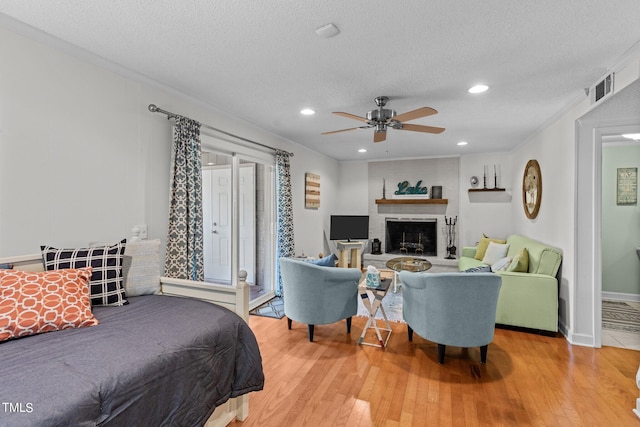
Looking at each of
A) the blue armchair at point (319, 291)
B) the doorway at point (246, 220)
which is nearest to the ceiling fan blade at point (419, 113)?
the blue armchair at point (319, 291)

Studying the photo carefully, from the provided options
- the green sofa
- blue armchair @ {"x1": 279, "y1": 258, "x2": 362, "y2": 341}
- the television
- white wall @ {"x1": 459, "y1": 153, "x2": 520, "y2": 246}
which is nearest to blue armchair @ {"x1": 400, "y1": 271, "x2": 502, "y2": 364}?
blue armchair @ {"x1": 279, "y1": 258, "x2": 362, "y2": 341}

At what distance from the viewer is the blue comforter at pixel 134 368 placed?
41.0 inches

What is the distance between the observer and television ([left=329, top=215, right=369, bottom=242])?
6.18 m

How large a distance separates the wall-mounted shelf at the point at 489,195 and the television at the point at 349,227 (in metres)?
2.13

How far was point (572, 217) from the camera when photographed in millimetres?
3062

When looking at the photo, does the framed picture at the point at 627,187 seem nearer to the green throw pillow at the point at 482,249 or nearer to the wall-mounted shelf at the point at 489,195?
the wall-mounted shelf at the point at 489,195

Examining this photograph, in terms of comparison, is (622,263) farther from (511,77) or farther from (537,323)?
(511,77)

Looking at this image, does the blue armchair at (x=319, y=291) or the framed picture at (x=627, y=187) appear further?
the framed picture at (x=627, y=187)

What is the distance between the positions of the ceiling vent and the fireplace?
3.87 m

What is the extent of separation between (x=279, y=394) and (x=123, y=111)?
2505mm

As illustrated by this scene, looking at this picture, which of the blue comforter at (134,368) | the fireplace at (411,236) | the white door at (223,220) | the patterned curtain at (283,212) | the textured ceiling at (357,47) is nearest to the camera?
the blue comforter at (134,368)

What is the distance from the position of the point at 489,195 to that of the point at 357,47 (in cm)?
498

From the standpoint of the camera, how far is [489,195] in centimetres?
595

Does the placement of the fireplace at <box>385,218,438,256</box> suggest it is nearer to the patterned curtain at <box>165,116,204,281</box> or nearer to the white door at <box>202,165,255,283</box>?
the white door at <box>202,165,255,283</box>
